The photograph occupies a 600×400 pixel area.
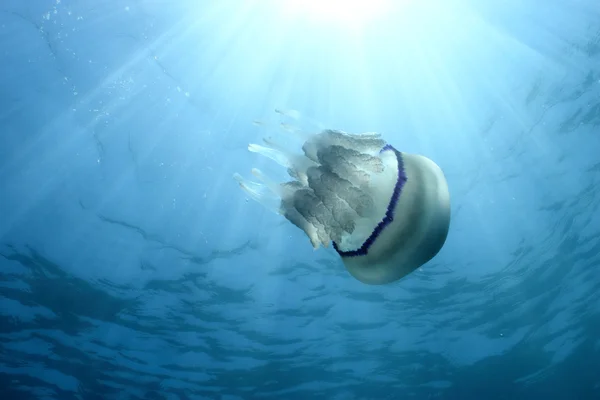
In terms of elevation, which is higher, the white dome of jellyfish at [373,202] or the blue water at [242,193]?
the blue water at [242,193]

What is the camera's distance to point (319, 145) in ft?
8.07

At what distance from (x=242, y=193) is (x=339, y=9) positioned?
17.2ft

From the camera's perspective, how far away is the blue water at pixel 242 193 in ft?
29.3

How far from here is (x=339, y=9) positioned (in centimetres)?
841

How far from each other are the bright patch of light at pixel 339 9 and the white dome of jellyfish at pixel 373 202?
21.9 ft

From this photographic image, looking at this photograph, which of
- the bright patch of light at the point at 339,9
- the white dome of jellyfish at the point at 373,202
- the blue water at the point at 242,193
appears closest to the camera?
the white dome of jellyfish at the point at 373,202

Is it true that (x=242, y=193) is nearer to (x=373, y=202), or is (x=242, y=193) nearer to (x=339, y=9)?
(x=339, y=9)

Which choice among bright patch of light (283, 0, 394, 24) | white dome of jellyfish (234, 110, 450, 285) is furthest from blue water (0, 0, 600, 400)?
white dome of jellyfish (234, 110, 450, 285)

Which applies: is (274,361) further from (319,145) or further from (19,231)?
(319,145)

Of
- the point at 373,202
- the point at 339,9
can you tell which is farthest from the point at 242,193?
the point at 373,202

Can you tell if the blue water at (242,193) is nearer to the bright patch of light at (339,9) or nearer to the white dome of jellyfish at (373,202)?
the bright patch of light at (339,9)

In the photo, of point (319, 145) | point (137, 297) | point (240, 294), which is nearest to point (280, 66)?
point (319, 145)

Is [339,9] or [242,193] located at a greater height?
[339,9]

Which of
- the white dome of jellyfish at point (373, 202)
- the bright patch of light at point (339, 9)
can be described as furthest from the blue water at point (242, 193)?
the white dome of jellyfish at point (373, 202)
